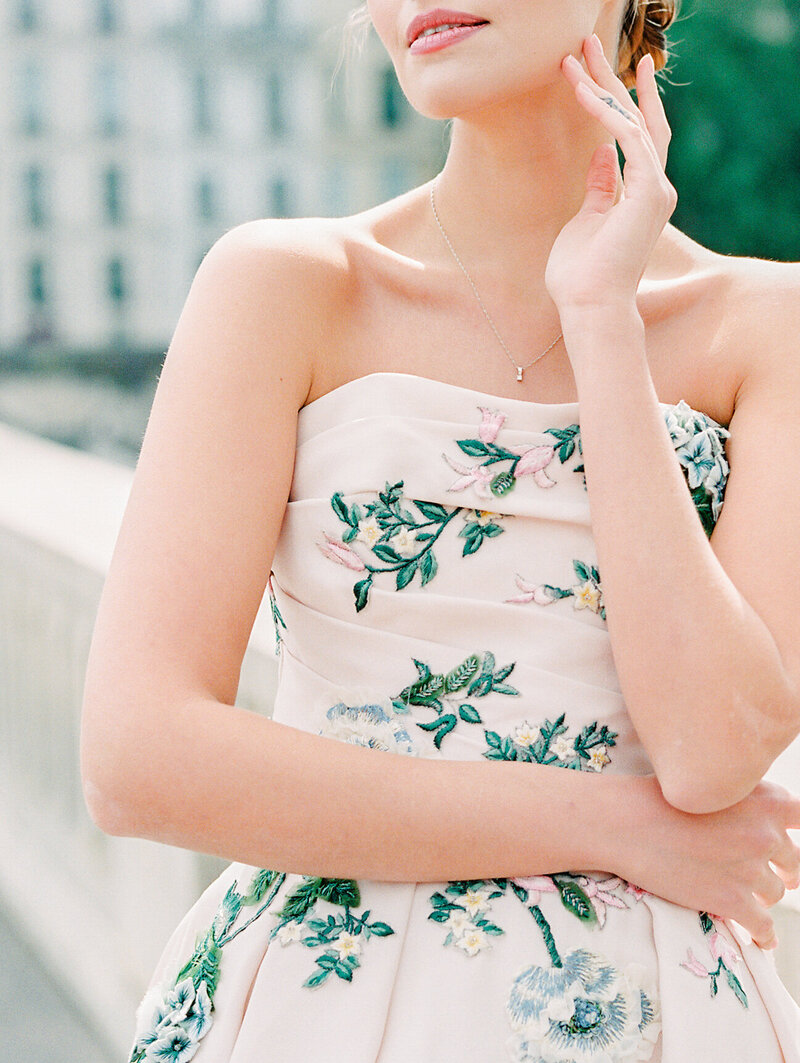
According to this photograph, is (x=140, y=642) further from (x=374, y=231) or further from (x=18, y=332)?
(x=18, y=332)

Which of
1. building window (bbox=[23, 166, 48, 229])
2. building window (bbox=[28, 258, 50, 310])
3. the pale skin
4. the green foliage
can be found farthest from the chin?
building window (bbox=[23, 166, 48, 229])

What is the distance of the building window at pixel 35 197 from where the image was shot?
3145 cm

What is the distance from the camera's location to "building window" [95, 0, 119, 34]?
31.1m

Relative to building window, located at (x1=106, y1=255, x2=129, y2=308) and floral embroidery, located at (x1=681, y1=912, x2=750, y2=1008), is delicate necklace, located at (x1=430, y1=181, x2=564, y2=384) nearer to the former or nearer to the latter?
floral embroidery, located at (x1=681, y1=912, x2=750, y2=1008)

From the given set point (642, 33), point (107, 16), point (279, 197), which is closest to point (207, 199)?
point (279, 197)

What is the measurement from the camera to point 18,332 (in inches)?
1216

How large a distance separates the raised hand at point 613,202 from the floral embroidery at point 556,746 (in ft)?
1.15

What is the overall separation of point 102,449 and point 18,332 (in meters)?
11.5

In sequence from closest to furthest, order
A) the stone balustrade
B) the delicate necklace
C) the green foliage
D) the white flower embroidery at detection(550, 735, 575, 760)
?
the white flower embroidery at detection(550, 735, 575, 760) → the delicate necklace → the stone balustrade → the green foliage

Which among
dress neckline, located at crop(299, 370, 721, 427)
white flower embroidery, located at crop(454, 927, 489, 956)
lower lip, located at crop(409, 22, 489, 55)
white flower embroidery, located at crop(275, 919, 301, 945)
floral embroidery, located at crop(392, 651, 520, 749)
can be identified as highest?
lower lip, located at crop(409, 22, 489, 55)

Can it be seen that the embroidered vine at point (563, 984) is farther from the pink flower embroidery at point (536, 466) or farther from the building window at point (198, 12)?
the building window at point (198, 12)

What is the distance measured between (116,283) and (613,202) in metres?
30.7

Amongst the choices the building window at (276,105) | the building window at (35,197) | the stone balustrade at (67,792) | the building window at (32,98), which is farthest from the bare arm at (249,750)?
the building window at (32,98)

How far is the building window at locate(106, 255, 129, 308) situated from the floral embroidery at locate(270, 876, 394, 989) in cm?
3025
